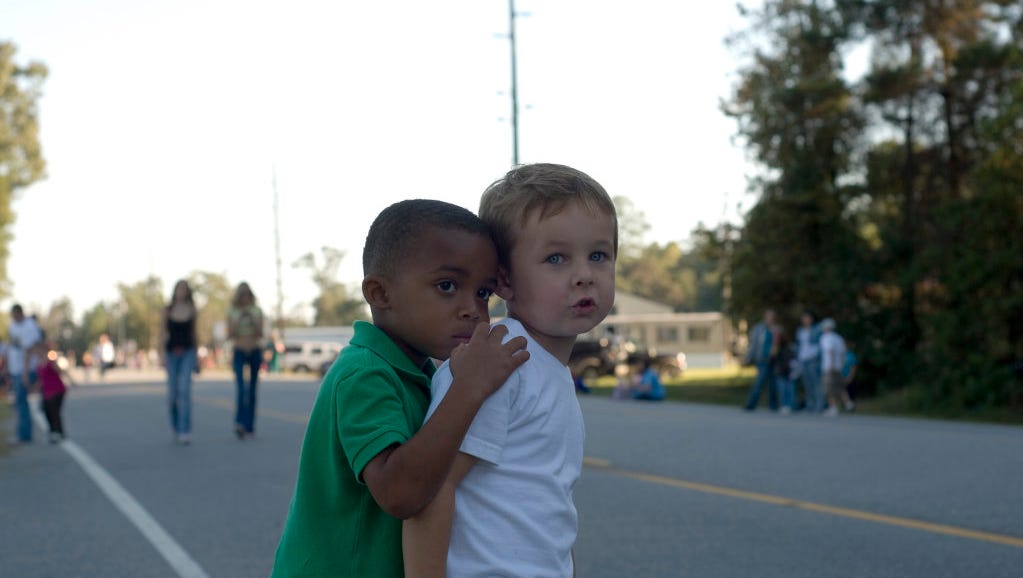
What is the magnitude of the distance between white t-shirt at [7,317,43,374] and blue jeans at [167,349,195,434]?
3.11 m

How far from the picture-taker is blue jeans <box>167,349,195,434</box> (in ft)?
44.4

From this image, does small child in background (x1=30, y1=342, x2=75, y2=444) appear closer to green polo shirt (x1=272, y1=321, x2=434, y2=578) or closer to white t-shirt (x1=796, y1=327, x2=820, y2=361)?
white t-shirt (x1=796, y1=327, x2=820, y2=361)

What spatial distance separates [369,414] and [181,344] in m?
11.7

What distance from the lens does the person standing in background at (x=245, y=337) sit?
14.0 meters

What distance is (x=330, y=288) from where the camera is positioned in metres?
161

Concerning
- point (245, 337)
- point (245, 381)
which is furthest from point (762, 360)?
point (245, 337)

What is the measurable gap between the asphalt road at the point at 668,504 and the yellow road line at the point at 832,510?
0.02 metres

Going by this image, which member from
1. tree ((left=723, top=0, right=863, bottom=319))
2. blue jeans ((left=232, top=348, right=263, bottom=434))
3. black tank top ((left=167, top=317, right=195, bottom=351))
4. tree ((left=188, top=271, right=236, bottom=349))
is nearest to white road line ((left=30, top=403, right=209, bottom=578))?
black tank top ((left=167, top=317, right=195, bottom=351))

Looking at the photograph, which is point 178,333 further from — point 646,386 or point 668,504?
point 646,386

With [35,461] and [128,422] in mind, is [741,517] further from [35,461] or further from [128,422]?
[128,422]

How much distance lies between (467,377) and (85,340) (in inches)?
8037

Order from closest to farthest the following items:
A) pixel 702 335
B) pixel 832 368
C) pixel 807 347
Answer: pixel 832 368 → pixel 807 347 → pixel 702 335

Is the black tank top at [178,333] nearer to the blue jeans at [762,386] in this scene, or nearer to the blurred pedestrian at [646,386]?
the blue jeans at [762,386]

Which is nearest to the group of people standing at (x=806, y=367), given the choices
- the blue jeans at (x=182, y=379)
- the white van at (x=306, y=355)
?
the blue jeans at (x=182, y=379)
